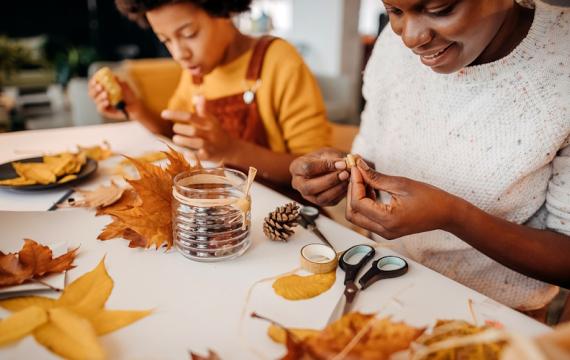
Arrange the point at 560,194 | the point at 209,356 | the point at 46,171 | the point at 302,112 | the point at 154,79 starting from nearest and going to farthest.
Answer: the point at 209,356 < the point at 560,194 < the point at 46,171 < the point at 302,112 < the point at 154,79

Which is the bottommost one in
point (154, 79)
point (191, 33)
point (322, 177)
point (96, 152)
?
point (154, 79)

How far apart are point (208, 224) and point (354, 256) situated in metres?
0.27

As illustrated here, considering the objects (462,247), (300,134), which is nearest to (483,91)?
(462,247)

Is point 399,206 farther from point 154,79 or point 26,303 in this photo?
point 154,79

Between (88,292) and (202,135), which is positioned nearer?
(88,292)

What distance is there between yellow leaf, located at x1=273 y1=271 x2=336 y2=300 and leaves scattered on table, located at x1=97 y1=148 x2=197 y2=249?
240 mm

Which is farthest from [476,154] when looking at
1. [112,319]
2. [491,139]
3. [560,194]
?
[112,319]

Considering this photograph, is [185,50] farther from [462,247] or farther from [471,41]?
[462,247]

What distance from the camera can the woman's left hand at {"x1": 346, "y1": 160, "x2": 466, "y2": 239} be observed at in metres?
0.74

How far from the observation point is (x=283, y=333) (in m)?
0.60

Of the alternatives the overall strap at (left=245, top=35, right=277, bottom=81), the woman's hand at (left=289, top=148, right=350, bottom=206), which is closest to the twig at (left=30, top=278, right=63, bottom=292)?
the woman's hand at (left=289, top=148, right=350, bottom=206)

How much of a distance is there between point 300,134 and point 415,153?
521mm

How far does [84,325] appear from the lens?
0.59m

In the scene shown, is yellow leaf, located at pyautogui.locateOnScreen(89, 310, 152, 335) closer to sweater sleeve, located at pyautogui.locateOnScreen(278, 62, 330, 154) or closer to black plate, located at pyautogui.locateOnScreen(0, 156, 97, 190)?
black plate, located at pyautogui.locateOnScreen(0, 156, 97, 190)
